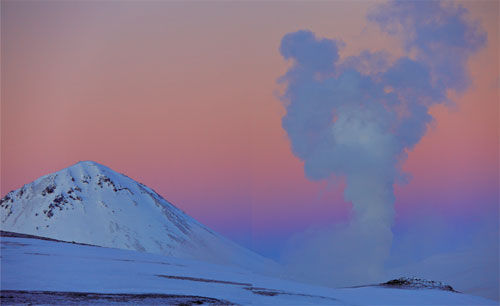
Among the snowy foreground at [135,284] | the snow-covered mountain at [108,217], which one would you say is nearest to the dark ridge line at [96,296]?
the snowy foreground at [135,284]

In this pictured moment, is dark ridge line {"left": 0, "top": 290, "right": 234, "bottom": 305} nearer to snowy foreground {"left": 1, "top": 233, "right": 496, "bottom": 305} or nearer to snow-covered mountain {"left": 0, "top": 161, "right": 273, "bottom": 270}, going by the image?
snowy foreground {"left": 1, "top": 233, "right": 496, "bottom": 305}

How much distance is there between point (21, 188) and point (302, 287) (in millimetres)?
114879

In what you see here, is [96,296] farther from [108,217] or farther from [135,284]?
[108,217]

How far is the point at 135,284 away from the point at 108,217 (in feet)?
322

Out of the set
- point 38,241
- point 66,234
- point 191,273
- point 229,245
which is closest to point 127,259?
point 191,273

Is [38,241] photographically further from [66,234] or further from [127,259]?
[66,234]

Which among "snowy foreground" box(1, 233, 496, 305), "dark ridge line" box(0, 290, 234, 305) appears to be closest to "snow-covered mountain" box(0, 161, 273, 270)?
"snowy foreground" box(1, 233, 496, 305)

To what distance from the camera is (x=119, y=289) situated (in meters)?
20.9

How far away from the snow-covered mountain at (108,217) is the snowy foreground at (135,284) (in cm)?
7547

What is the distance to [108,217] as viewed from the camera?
382 feet

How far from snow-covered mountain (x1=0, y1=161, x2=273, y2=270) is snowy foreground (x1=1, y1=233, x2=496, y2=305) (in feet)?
248

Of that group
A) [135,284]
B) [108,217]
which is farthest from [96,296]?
[108,217]

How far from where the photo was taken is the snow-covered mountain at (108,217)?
108062 mm

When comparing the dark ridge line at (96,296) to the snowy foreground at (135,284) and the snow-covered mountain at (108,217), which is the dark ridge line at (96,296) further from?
the snow-covered mountain at (108,217)
